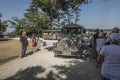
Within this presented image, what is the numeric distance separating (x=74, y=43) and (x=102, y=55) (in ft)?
40.2

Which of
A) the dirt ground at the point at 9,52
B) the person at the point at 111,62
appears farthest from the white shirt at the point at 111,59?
the dirt ground at the point at 9,52

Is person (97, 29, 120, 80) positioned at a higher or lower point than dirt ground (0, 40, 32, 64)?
higher

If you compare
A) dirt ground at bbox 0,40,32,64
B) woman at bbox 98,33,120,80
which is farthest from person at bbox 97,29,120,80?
dirt ground at bbox 0,40,32,64

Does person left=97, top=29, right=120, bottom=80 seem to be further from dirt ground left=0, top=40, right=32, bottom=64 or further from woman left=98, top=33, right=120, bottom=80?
dirt ground left=0, top=40, right=32, bottom=64

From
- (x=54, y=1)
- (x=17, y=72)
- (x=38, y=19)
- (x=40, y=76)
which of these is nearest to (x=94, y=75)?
(x=40, y=76)

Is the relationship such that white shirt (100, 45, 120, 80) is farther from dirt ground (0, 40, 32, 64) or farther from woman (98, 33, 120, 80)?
dirt ground (0, 40, 32, 64)

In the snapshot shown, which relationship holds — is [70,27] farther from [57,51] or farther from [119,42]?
[119,42]

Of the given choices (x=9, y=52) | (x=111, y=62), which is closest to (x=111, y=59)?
(x=111, y=62)

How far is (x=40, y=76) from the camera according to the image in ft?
32.2

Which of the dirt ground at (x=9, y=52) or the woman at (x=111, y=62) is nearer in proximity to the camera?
the woman at (x=111, y=62)

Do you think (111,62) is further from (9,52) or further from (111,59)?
(9,52)

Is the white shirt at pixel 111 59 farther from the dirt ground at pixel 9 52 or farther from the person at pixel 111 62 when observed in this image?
the dirt ground at pixel 9 52

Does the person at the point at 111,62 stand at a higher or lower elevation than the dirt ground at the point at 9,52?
higher

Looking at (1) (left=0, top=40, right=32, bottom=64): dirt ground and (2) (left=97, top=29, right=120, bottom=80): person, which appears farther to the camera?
(1) (left=0, top=40, right=32, bottom=64): dirt ground
